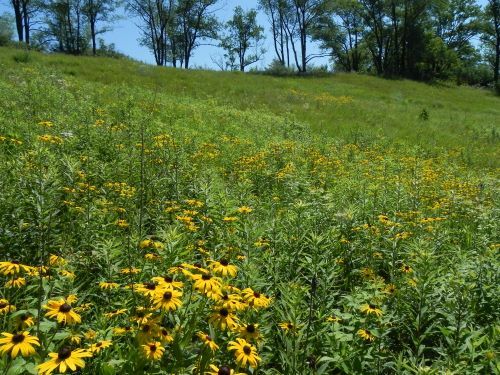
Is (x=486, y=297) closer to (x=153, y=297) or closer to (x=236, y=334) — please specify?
(x=236, y=334)

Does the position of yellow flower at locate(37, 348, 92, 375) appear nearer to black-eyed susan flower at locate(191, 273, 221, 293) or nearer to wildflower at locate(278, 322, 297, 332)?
black-eyed susan flower at locate(191, 273, 221, 293)

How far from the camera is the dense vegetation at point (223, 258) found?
88.8 inches

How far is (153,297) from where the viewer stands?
6.59 feet

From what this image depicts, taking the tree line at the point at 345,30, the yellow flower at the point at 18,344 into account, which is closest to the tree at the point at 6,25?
the tree line at the point at 345,30

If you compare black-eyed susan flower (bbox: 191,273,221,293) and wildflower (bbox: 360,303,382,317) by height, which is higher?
black-eyed susan flower (bbox: 191,273,221,293)

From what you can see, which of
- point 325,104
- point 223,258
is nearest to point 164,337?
point 223,258

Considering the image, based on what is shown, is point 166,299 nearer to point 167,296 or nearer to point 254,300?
point 167,296

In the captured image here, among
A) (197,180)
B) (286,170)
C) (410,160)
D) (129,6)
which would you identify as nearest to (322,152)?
(410,160)

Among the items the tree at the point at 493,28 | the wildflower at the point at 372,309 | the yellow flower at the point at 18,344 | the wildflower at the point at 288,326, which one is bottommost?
the wildflower at the point at 288,326

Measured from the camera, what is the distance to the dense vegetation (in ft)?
7.40

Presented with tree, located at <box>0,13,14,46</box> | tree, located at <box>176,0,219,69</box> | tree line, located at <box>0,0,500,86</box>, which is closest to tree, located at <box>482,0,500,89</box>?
tree line, located at <box>0,0,500,86</box>

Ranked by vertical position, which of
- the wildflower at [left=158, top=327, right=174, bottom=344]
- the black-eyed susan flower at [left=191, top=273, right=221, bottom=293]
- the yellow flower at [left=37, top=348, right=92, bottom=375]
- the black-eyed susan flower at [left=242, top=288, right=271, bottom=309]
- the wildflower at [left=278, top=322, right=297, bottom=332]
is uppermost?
the black-eyed susan flower at [left=191, top=273, right=221, bottom=293]

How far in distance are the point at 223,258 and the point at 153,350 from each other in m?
1.65

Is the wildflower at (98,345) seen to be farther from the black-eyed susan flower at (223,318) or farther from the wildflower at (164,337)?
the black-eyed susan flower at (223,318)
